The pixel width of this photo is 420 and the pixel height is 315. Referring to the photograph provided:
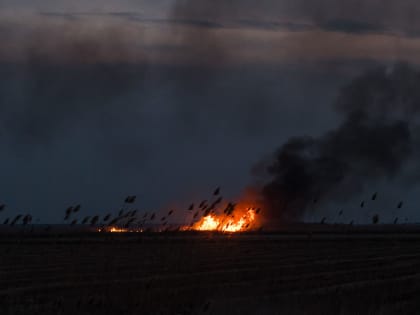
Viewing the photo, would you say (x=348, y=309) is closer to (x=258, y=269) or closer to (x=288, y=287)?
(x=288, y=287)

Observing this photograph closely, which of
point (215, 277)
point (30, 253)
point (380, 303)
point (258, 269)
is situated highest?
point (380, 303)

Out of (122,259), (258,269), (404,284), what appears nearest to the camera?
(404,284)

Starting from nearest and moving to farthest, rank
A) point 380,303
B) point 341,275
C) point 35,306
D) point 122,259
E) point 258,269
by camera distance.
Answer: point 35,306 < point 380,303 < point 341,275 < point 258,269 < point 122,259

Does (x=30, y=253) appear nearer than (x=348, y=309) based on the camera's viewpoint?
No

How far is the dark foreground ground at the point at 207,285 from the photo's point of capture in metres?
23.0

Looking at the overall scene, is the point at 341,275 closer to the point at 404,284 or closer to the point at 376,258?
the point at 404,284

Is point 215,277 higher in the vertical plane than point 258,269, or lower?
higher

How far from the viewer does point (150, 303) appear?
24.0m

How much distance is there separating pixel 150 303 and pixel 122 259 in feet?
61.7

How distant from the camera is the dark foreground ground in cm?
2305

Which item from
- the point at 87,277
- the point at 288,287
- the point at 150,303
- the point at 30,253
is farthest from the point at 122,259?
the point at 150,303

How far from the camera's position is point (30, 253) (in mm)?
47656

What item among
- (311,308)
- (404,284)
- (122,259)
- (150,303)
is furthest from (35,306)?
(122,259)

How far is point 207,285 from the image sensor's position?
1133 inches
